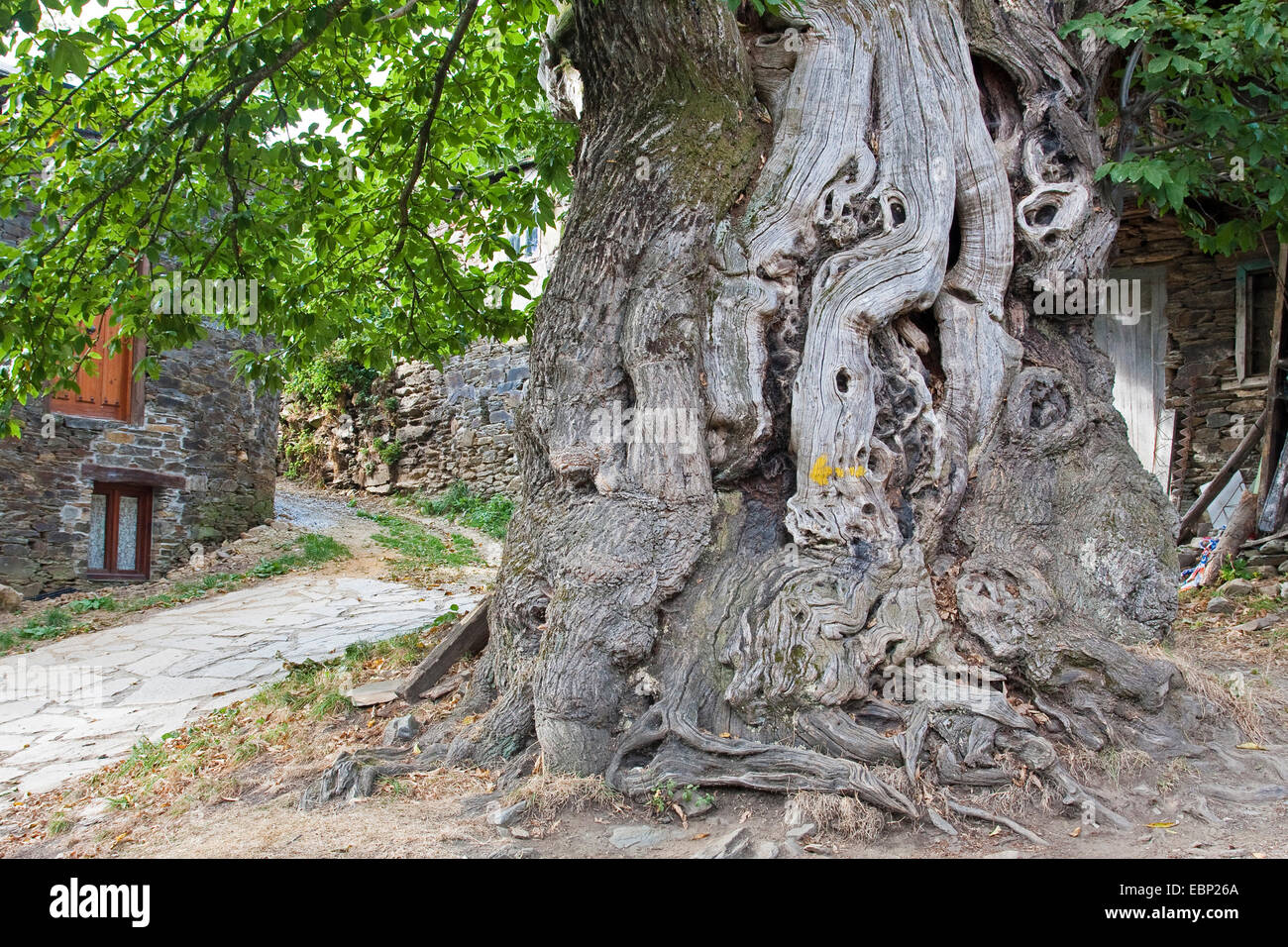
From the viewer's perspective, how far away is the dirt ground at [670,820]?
9.83 ft

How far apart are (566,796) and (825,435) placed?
177cm

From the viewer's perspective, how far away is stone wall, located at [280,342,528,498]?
51.0 ft

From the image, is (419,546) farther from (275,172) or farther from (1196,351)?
(1196,351)

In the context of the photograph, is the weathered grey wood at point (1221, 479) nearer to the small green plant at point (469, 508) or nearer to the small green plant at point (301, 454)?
the small green plant at point (469, 508)

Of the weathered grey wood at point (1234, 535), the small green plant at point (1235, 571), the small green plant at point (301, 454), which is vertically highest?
the small green plant at point (301, 454)

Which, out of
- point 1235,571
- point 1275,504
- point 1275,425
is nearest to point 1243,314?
point 1275,425

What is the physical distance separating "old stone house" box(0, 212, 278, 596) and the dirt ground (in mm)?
6639

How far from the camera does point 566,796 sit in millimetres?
3338

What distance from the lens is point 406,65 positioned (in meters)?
6.22

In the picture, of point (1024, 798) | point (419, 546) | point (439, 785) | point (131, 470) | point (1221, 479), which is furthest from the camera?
point (419, 546)

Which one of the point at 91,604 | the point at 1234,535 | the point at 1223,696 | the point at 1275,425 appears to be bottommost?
the point at 91,604

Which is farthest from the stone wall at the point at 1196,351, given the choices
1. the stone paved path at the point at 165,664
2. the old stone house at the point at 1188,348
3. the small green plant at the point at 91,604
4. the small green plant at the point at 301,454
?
the small green plant at the point at 301,454

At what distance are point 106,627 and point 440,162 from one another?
5.89 meters

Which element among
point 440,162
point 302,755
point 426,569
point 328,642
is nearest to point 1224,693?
point 302,755
